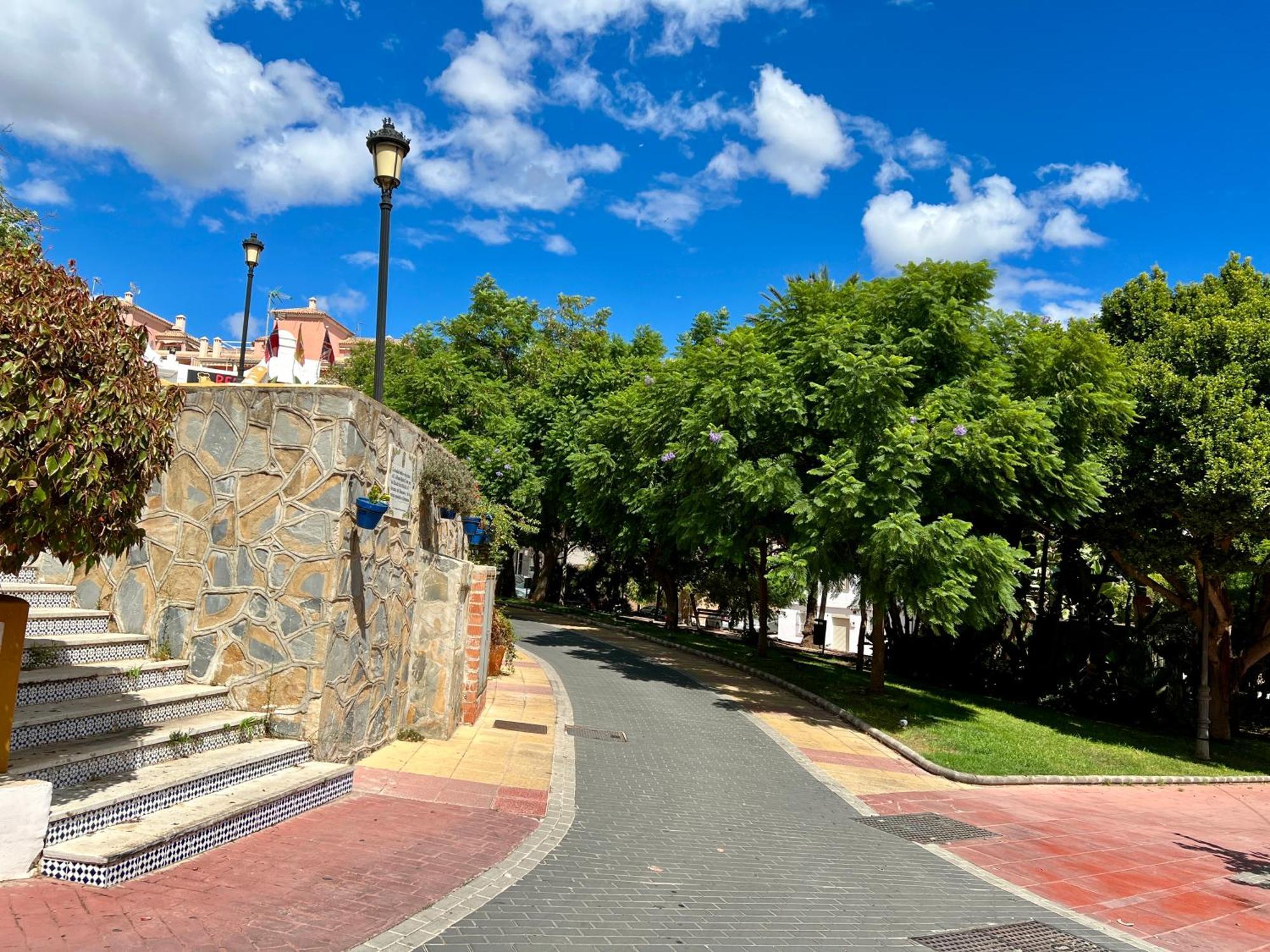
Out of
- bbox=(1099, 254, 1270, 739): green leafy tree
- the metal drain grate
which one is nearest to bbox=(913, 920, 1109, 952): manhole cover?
the metal drain grate

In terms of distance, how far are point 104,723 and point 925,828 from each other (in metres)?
8.04

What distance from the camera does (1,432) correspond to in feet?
13.8

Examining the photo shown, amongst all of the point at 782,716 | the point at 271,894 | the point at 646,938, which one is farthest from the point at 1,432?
the point at 782,716

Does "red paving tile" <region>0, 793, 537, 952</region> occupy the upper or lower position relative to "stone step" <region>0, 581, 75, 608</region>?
lower

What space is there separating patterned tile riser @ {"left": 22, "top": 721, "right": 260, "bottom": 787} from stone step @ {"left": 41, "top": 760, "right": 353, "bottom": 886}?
0.49 meters

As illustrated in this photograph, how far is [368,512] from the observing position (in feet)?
25.8

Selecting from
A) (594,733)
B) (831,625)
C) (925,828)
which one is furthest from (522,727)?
(831,625)

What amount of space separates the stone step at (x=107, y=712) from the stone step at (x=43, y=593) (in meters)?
1.37

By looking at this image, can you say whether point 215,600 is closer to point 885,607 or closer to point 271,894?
point 271,894

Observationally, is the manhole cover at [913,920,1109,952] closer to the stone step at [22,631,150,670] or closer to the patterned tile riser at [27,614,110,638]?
the stone step at [22,631,150,670]

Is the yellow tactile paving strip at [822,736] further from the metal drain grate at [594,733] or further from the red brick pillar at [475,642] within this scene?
the red brick pillar at [475,642]

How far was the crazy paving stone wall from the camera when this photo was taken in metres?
7.65

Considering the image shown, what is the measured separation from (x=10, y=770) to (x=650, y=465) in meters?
17.3

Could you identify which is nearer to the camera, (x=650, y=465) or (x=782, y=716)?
(x=782, y=716)
